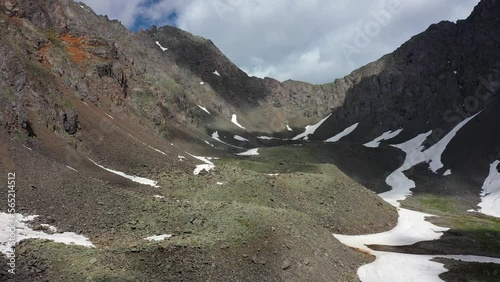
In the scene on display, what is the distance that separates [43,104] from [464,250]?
74568 millimetres

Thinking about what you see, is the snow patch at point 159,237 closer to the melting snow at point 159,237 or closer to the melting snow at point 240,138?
the melting snow at point 159,237

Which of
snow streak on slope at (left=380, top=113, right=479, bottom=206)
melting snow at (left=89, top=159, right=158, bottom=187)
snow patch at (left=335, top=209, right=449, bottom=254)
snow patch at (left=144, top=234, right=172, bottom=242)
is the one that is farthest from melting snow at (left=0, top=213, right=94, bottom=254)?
snow streak on slope at (left=380, top=113, right=479, bottom=206)

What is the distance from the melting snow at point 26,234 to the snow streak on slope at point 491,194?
10671cm

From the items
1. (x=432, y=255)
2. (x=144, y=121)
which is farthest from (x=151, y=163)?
(x=432, y=255)

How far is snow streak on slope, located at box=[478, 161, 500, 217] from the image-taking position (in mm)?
108887

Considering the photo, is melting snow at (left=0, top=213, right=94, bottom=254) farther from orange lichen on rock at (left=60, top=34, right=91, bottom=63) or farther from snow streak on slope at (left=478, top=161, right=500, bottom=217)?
snow streak on slope at (left=478, top=161, right=500, bottom=217)

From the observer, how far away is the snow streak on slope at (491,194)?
357 ft

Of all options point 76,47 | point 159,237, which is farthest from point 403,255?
point 76,47

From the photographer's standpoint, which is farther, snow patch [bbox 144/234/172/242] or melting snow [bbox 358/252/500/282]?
melting snow [bbox 358/252/500/282]

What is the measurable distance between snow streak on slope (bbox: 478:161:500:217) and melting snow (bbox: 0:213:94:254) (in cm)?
10671

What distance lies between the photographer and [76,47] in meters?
115

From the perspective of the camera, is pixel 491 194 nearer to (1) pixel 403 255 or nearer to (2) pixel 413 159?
(2) pixel 413 159

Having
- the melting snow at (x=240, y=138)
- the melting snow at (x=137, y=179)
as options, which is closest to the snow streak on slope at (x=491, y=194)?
the melting snow at (x=137, y=179)

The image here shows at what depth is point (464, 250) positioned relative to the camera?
60562 millimetres
